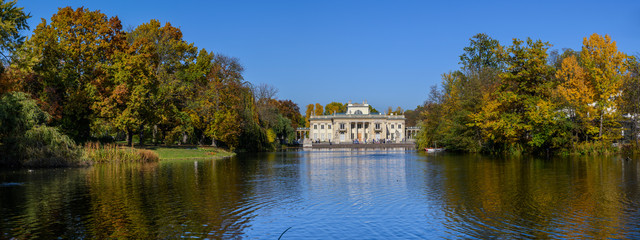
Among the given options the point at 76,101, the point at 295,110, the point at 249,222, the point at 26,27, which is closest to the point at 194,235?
the point at 249,222

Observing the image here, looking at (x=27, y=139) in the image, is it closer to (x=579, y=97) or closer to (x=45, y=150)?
(x=45, y=150)

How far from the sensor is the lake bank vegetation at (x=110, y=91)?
28.3 meters

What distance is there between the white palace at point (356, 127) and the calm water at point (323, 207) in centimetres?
11140

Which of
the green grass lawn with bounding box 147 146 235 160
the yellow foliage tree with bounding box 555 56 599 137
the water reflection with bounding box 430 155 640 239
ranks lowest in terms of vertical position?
the water reflection with bounding box 430 155 640 239

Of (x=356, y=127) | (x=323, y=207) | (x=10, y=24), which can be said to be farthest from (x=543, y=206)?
(x=356, y=127)

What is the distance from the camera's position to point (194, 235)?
1070 cm

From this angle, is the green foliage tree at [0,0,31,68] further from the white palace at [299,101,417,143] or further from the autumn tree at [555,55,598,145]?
the white palace at [299,101,417,143]

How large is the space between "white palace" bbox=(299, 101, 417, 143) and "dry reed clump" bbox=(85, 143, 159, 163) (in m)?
97.5

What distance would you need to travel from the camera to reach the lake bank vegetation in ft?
92.8

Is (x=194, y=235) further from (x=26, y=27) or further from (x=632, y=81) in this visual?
(x=632, y=81)

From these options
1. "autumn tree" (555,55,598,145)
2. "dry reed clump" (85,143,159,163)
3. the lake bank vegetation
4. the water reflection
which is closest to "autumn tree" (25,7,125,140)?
the lake bank vegetation

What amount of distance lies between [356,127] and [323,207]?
120 metres

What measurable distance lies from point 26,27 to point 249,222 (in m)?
21.9

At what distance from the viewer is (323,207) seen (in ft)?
47.7
